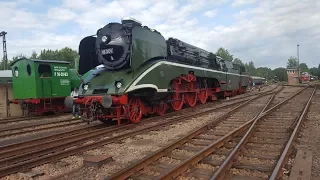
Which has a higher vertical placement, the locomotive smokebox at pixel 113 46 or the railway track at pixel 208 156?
the locomotive smokebox at pixel 113 46

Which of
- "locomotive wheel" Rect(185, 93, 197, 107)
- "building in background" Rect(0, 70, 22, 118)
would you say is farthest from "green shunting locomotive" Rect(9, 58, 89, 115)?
"locomotive wheel" Rect(185, 93, 197, 107)

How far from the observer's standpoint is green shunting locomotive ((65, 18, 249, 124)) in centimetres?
884

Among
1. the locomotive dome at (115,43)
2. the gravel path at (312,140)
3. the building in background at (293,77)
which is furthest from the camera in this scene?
the building in background at (293,77)

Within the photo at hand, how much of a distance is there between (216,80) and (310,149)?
1155 cm

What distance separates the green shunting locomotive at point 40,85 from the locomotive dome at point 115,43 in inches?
203

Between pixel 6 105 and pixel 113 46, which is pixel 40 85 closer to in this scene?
pixel 6 105

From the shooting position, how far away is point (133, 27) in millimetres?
9211

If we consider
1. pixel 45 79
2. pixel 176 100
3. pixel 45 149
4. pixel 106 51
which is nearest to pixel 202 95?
pixel 176 100

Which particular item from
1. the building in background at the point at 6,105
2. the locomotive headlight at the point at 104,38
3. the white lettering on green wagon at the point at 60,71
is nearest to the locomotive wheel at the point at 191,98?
the locomotive headlight at the point at 104,38

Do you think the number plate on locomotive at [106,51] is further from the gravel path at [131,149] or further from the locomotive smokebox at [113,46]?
the gravel path at [131,149]

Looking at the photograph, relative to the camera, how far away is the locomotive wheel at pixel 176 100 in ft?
39.9

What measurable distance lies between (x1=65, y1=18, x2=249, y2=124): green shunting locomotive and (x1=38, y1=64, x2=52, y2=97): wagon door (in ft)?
14.9

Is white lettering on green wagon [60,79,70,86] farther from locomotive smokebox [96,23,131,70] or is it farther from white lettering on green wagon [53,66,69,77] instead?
locomotive smokebox [96,23,131,70]

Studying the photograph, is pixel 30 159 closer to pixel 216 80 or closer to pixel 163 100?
pixel 163 100
